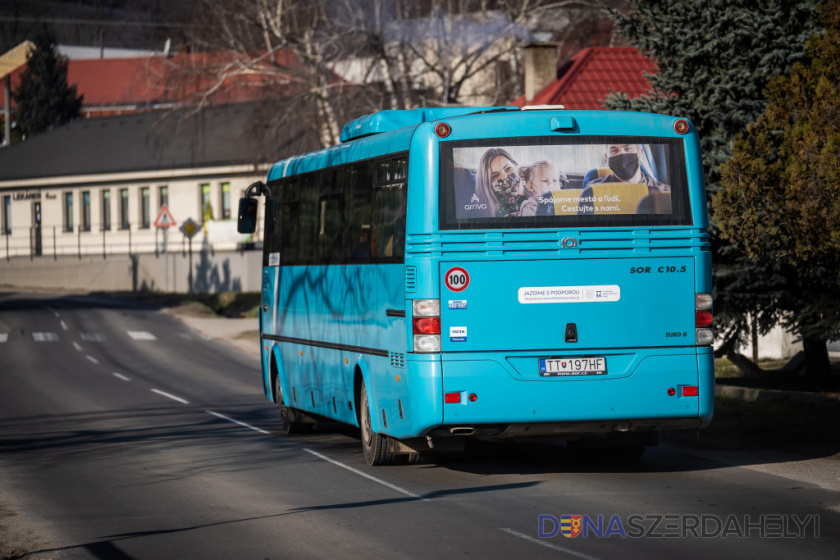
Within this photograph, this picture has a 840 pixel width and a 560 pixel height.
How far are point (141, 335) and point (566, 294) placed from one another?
2700 centimetres

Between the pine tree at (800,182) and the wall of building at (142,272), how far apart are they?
3890 cm

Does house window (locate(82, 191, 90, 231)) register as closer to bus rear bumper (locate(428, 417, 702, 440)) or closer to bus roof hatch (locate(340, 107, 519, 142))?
bus roof hatch (locate(340, 107, 519, 142))

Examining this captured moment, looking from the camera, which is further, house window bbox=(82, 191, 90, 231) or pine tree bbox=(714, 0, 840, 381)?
house window bbox=(82, 191, 90, 231)

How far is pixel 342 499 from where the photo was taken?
10.5m

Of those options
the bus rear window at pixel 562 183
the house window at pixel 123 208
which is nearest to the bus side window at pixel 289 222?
the bus rear window at pixel 562 183

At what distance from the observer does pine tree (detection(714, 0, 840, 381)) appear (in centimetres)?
1291

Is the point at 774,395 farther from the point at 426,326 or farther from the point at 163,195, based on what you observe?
the point at 163,195

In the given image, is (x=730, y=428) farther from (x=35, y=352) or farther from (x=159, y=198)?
(x=159, y=198)

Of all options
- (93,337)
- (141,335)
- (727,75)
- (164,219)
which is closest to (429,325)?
(727,75)

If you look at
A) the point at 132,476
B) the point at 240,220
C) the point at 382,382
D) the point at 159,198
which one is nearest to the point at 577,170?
the point at 382,382

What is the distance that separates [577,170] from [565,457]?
3330mm

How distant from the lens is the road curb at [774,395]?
15570mm

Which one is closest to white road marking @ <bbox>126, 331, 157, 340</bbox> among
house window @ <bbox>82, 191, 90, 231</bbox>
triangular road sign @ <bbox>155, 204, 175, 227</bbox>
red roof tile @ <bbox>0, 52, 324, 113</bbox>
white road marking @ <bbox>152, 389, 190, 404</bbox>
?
red roof tile @ <bbox>0, 52, 324, 113</bbox>

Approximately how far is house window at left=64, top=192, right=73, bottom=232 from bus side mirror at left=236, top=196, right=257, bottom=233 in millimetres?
52239
